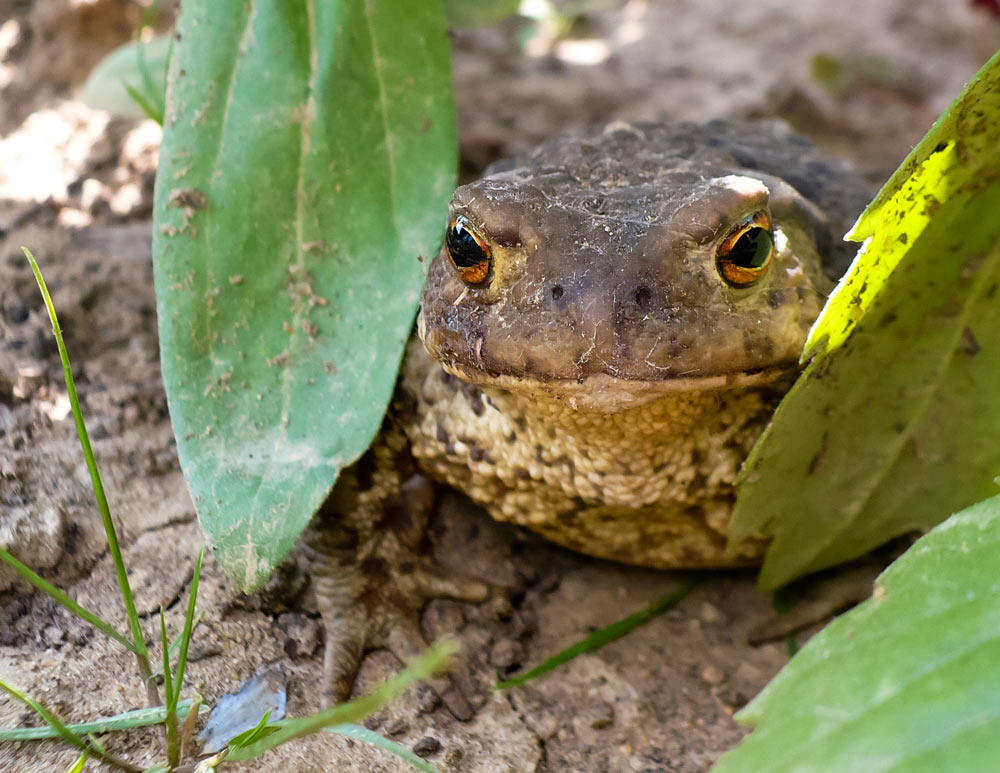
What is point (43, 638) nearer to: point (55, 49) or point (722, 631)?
point (722, 631)

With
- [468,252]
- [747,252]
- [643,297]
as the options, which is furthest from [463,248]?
[747,252]

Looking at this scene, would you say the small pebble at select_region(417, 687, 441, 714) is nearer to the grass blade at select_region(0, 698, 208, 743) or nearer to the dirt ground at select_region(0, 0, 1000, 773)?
the dirt ground at select_region(0, 0, 1000, 773)

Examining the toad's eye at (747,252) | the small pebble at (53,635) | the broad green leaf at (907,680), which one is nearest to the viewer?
the broad green leaf at (907,680)

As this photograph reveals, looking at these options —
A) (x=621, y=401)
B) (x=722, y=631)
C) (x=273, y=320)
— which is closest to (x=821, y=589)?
(x=722, y=631)

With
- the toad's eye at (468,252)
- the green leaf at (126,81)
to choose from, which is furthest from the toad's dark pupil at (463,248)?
the green leaf at (126,81)

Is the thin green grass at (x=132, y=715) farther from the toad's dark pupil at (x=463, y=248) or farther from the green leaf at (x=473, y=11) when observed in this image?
the green leaf at (x=473, y=11)

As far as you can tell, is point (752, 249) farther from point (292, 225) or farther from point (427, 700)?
point (427, 700)
